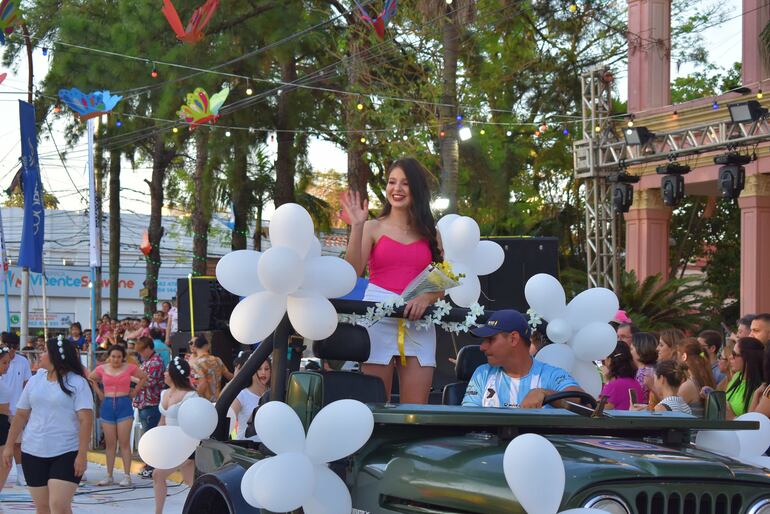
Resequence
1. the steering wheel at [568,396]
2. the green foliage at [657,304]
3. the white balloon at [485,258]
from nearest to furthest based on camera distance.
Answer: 1. the steering wheel at [568,396]
2. the white balloon at [485,258]
3. the green foliage at [657,304]

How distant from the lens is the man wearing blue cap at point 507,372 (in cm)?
559

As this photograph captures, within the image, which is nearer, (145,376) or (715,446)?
(715,446)

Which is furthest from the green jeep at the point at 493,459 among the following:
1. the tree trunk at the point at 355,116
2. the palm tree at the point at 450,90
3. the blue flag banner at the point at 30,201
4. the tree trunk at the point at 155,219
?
the tree trunk at the point at 155,219

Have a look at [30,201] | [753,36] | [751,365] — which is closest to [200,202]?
[30,201]

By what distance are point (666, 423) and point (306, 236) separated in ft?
6.15

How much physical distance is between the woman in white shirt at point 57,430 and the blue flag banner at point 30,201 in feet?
27.8

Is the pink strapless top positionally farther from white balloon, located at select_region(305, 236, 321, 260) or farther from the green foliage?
the green foliage

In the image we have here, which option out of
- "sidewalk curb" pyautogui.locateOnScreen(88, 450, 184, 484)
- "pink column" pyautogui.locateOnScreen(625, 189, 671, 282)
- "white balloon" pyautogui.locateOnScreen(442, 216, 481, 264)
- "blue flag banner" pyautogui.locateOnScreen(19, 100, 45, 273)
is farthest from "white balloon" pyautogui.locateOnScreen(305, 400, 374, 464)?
"pink column" pyautogui.locateOnScreen(625, 189, 671, 282)

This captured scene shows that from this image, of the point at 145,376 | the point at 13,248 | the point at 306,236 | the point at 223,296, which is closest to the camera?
the point at 306,236

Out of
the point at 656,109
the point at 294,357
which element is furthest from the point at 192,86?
the point at 294,357

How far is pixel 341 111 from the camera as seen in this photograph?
28.9 m

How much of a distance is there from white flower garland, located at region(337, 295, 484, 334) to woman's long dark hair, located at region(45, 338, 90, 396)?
4.12 metres

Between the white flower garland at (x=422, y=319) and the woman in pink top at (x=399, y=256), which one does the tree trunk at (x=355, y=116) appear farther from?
the white flower garland at (x=422, y=319)

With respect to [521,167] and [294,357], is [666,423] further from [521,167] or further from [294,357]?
[521,167]
